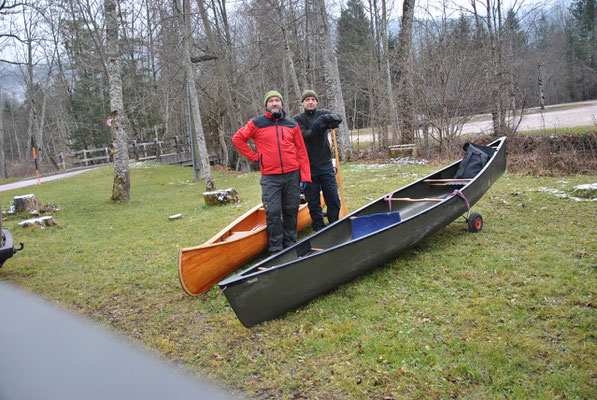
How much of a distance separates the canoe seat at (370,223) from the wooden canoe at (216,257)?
105 centimetres

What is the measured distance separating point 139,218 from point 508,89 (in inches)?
495

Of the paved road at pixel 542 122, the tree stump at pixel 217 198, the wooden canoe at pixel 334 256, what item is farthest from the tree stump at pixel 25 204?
the paved road at pixel 542 122

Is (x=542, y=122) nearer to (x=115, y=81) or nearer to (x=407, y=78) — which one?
(x=407, y=78)

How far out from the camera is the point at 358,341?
294 centimetres

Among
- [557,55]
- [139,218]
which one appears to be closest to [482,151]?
[139,218]

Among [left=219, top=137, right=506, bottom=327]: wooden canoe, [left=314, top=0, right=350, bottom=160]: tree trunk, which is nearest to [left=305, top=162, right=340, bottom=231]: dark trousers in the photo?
[left=219, top=137, right=506, bottom=327]: wooden canoe

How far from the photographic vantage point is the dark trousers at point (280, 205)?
4.41 meters

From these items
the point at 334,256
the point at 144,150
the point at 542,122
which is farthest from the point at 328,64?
the point at 144,150

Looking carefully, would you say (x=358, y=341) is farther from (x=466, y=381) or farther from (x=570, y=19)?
(x=570, y=19)

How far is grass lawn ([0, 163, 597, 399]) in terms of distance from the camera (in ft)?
8.13

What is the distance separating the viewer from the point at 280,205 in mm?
4457

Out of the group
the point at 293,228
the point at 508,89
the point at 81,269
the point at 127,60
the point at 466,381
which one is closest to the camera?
the point at 466,381

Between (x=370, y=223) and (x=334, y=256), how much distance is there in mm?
1243

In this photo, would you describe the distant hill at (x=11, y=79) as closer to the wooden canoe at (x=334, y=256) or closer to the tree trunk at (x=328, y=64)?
the tree trunk at (x=328, y=64)
